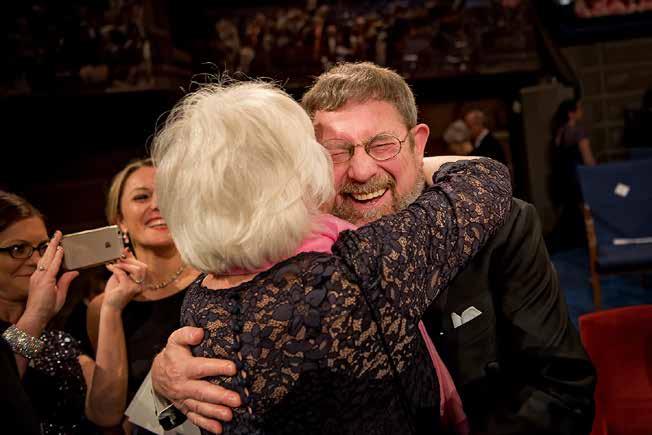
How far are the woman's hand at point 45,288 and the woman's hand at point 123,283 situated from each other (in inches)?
8.4

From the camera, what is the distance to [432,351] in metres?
1.35

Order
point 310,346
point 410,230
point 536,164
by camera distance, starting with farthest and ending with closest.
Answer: point 536,164
point 410,230
point 310,346

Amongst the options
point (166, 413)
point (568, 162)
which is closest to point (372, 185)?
point (166, 413)

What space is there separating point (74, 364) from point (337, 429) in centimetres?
140

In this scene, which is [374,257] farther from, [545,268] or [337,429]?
[545,268]

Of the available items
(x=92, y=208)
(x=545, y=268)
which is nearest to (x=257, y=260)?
(x=545, y=268)

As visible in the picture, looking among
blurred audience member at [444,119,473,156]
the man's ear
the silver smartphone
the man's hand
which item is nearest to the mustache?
the man's ear

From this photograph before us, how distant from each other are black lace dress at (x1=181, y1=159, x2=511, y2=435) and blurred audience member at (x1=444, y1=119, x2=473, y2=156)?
6112 mm

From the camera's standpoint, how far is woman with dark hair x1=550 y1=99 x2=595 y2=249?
22.0 ft

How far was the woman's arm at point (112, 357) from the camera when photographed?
205 cm

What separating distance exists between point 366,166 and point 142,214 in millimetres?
1385

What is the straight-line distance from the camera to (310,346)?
3.30 feet

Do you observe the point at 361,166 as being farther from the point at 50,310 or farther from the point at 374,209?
the point at 50,310

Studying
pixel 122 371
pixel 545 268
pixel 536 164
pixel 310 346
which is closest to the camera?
pixel 310 346
